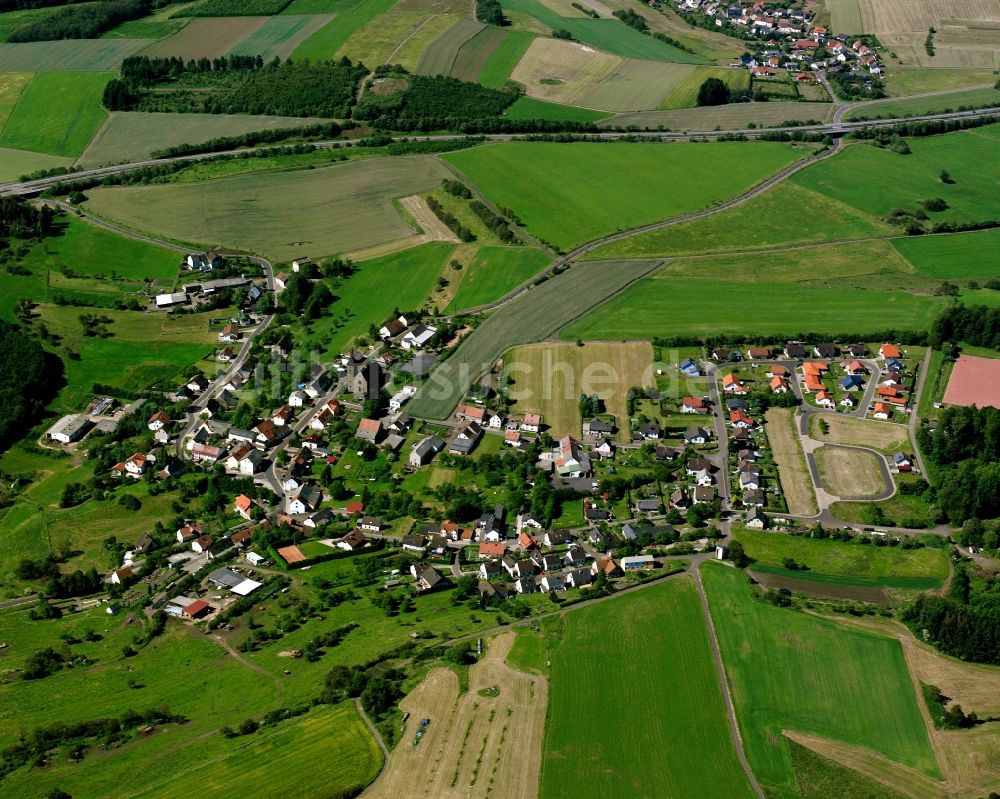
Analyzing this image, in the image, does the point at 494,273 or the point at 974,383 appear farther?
the point at 494,273

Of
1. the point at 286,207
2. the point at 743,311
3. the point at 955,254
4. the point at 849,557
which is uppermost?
the point at 286,207

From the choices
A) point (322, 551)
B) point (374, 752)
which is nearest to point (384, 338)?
point (322, 551)

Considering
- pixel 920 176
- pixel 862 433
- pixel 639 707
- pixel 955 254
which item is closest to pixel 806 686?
pixel 639 707

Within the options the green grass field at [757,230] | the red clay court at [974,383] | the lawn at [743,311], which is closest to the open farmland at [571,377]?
the lawn at [743,311]

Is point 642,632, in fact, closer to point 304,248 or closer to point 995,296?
point 995,296

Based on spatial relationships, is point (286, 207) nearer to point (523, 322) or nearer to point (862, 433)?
point (523, 322)
